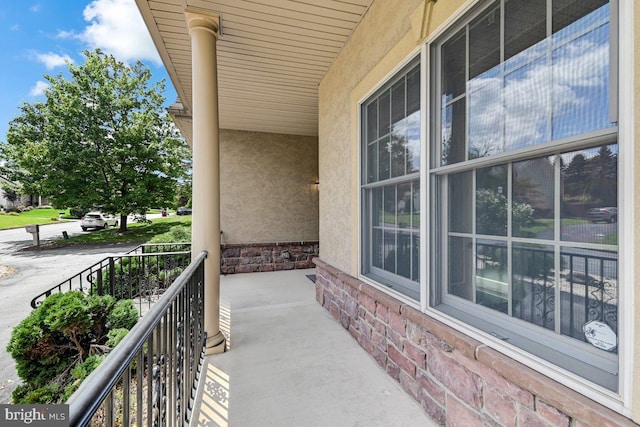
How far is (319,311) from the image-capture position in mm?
3797

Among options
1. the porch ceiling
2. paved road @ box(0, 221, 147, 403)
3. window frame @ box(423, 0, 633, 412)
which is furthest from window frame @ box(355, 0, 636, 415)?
paved road @ box(0, 221, 147, 403)

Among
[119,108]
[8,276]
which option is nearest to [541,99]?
[8,276]

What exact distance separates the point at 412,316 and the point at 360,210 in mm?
1250

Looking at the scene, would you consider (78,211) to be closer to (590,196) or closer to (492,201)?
(492,201)

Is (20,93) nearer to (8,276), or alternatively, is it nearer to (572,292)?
(8,276)

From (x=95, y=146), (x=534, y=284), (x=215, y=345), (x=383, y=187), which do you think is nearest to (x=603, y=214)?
(x=534, y=284)

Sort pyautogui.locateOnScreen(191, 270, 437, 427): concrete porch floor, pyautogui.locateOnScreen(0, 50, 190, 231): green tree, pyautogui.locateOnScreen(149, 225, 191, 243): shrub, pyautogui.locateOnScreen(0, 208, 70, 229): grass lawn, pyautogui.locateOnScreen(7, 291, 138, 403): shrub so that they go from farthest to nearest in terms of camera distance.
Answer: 1. pyautogui.locateOnScreen(0, 208, 70, 229): grass lawn
2. pyautogui.locateOnScreen(0, 50, 190, 231): green tree
3. pyautogui.locateOnScreen(149, 225, 191, 243): shrub
4. pyautogui.locateOnScreen(7, 291, 138, 403): shrub
5. pyautogui.locateOnScreen(191, 270, 437, 427): concrete porch floor

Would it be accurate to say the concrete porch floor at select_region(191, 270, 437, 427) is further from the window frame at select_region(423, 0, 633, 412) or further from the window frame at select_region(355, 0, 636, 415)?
the window frame at select_region(355, 0, 636, 415)

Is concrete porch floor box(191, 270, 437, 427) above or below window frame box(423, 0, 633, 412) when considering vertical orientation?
below

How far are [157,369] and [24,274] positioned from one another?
9797 mm

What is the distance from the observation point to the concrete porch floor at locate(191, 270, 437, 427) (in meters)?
1.90

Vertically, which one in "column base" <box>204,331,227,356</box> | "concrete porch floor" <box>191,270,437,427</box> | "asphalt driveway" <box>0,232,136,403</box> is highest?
"column base" <box>204,331,227,356</box>

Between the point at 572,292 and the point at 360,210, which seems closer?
the point at 572,292

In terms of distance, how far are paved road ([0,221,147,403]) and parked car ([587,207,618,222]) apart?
16.1ft
